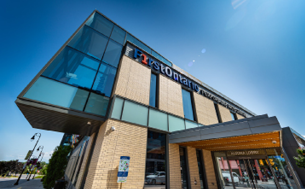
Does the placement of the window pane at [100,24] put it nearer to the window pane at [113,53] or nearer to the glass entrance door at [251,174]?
the window pane at [113,53]

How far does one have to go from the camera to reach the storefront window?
7.38 meters

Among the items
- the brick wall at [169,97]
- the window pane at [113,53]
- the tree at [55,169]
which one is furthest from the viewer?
the tree at [55,169]

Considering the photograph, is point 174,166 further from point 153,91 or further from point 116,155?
point 153,91

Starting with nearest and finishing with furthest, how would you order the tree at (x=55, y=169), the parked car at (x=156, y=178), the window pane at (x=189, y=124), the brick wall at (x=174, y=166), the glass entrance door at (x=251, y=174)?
the parked car at (x=156, y=178)
the brick wall at (x=174, y=166)
the glass entrance door at (x=251, y=174)
the window pane at (x=189, y=124)
the tree at (x=55, y=169)

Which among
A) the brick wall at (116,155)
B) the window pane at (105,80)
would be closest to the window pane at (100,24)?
Answer: the window pane at (105,80)

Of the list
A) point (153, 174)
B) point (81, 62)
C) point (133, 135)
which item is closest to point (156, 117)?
point (133, 135)

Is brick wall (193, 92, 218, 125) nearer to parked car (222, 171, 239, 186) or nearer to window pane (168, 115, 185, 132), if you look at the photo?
window pane (168, 115, 185, 132)

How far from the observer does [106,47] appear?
9.55m

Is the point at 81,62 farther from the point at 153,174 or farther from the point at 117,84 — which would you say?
the point at 153,174

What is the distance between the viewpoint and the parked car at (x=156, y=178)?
7203 mm

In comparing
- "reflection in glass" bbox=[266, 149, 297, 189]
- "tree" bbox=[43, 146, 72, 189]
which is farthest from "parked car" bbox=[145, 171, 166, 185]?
"tree" bbox=[43, 146, 72, 189]

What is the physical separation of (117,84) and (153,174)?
20.6 feet

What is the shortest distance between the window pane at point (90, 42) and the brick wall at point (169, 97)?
568 cm

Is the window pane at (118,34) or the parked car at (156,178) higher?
the window pane at (118,34)
